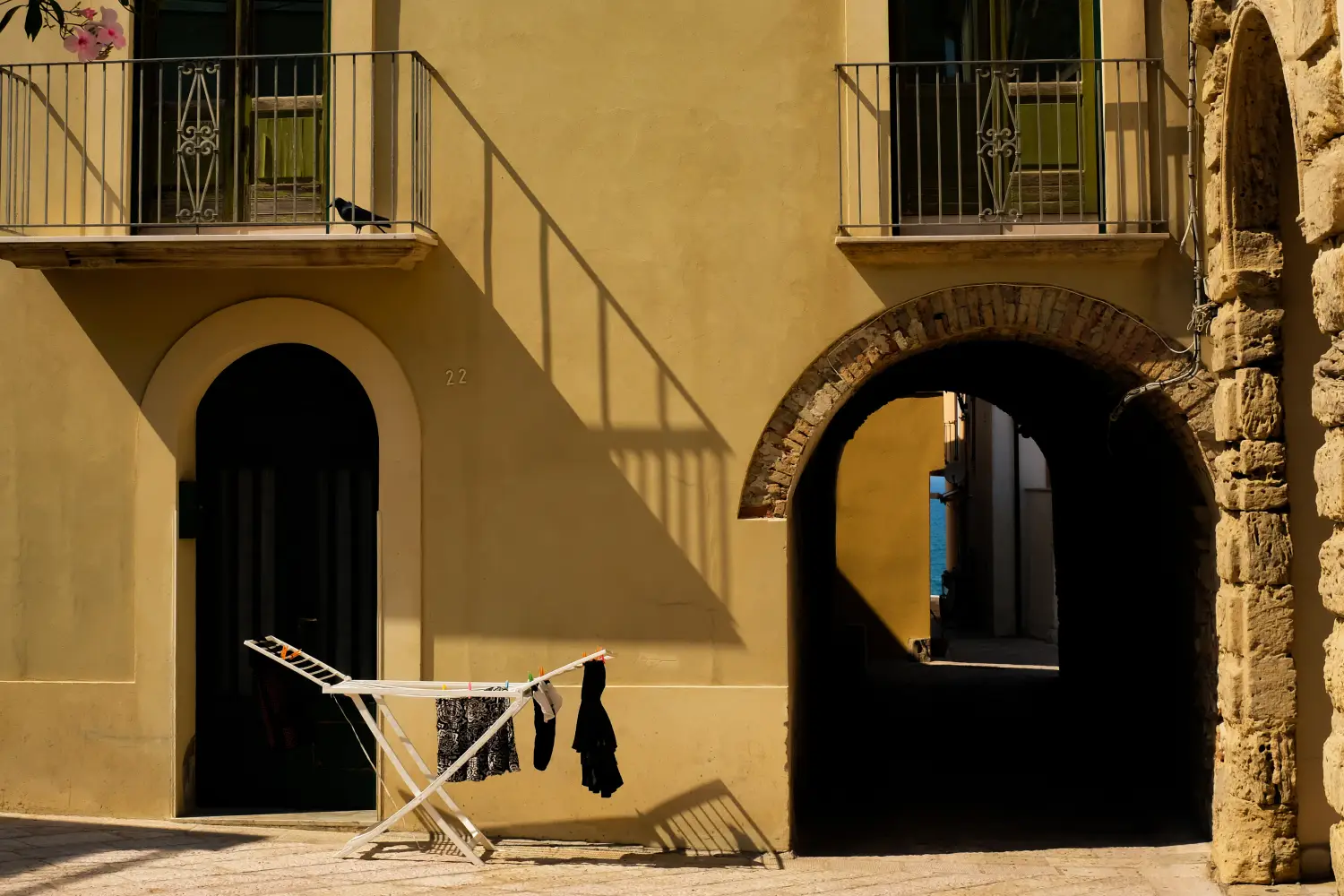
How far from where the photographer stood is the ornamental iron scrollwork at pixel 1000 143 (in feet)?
27.4

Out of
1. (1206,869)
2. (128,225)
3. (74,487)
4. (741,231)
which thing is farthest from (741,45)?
(1206,869)

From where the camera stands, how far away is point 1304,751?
25.4 ft

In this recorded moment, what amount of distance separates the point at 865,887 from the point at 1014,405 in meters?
7.81

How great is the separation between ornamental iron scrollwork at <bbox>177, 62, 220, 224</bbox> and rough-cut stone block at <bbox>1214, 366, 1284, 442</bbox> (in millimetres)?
6225

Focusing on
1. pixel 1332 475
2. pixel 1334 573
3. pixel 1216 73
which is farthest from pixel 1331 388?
pixel 1216 73

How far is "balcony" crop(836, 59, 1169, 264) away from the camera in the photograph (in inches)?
319

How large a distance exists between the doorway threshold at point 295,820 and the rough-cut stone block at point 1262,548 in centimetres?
538

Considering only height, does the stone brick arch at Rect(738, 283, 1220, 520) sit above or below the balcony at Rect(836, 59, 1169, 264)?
below

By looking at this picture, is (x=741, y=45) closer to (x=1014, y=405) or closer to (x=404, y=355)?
(x=404, y=355)

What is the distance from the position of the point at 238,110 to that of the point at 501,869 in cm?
494

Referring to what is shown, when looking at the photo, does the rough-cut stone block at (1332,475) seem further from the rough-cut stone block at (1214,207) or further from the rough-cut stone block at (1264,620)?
the rough-cut stone block at (1214,207)

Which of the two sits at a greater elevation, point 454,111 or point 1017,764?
point 454,111

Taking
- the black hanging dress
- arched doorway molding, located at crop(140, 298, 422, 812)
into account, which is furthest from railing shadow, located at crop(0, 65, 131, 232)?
the black hanging dress

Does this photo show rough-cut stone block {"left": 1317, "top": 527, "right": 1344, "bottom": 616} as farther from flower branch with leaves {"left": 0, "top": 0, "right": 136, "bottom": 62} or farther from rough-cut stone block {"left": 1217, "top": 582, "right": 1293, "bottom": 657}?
flower branch with leaves {"left": 0, "top": 0, "right": 136, "bottom": 62}
